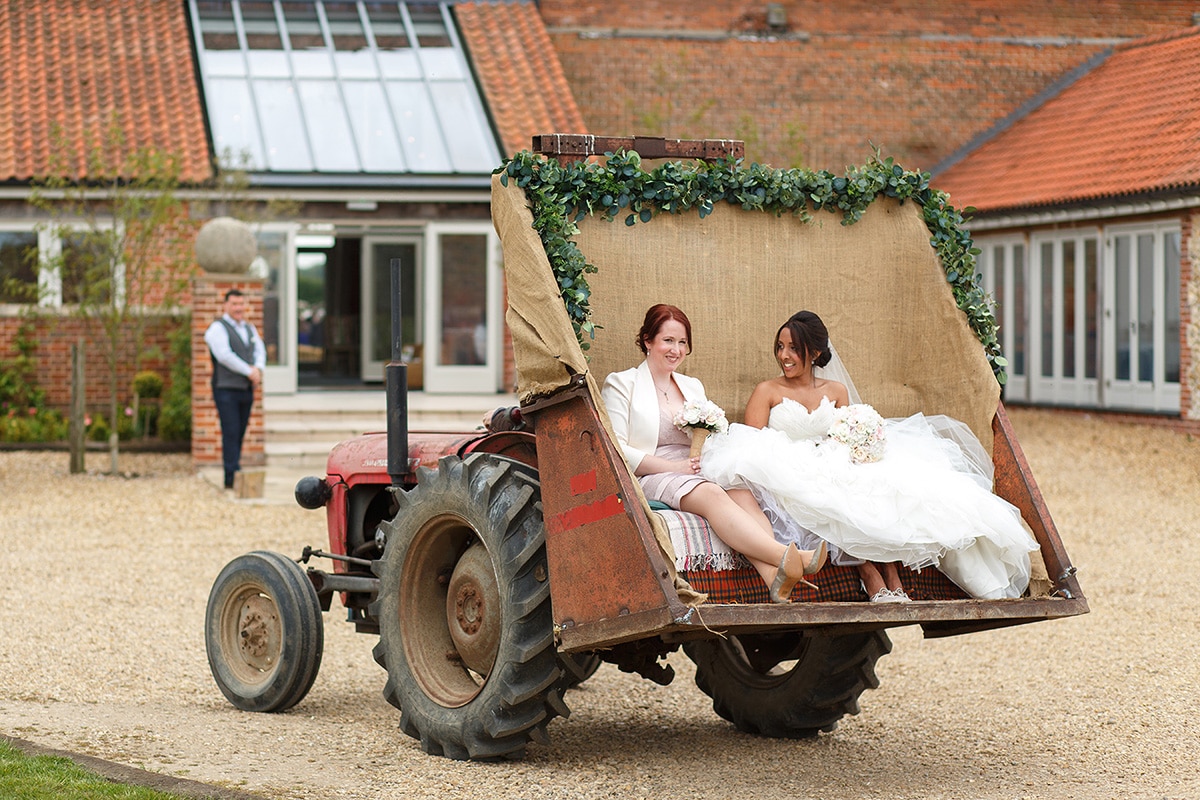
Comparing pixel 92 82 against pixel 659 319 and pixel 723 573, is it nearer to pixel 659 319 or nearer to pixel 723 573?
pixel 659 319

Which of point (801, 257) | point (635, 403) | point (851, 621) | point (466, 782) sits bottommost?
point (466, 782)

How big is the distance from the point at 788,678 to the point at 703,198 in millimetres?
1952

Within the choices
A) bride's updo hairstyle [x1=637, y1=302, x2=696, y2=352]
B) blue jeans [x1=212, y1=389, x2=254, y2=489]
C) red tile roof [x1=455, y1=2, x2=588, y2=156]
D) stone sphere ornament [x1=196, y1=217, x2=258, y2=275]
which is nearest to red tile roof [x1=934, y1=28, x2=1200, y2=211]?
red tile roof [x1=455, y1=2, x2=588, y2=156]

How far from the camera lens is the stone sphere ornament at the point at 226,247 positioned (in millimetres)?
16062

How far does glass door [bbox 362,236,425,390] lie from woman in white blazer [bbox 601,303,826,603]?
Result: 15.4m

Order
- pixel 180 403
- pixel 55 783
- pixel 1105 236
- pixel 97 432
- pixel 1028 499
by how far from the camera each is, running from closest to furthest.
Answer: pixel 55 783, pixel 1028 499, pixel 180 403, pixel 97 432, pixel 1105 236

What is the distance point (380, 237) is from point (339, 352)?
9.12 ft

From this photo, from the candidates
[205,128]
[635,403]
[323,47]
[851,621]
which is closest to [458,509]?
[635,403]

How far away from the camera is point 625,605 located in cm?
510

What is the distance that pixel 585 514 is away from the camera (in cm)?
527

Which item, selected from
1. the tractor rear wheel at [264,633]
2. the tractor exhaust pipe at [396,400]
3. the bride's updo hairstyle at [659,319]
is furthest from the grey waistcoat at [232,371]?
the bride's updo hairstyle at [659,319]

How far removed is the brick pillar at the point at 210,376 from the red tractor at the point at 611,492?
30.8 ft

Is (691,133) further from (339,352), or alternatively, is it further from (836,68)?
(339,352)

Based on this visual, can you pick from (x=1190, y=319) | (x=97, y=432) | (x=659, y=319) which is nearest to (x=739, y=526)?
(x=659, y=319)
